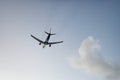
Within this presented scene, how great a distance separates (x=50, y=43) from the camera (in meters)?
182

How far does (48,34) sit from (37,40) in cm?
1391

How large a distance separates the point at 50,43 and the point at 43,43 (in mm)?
5341

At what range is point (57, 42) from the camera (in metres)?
183

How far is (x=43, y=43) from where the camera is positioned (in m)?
180

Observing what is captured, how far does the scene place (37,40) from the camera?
602 feet

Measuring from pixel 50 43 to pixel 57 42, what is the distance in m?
5.18

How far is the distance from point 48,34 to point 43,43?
9897mm

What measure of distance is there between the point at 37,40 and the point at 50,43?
388 inches

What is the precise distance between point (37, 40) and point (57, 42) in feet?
47.9

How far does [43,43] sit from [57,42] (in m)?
10.4

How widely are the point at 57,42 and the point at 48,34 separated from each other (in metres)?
12.8
